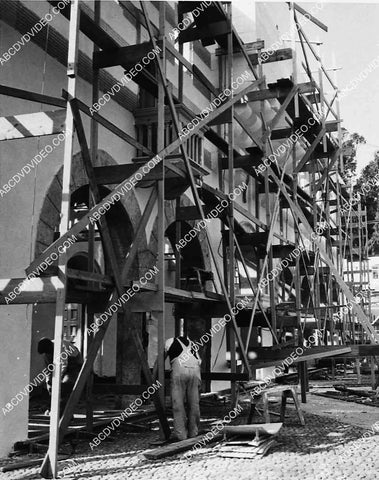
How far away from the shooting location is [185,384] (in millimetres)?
8758

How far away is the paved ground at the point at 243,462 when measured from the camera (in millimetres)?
6590

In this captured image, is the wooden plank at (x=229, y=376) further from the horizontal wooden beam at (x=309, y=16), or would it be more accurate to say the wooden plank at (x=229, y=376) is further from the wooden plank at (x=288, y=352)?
the horizontal wooden beam at (x=309, y=16)

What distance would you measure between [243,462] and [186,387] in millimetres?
1769

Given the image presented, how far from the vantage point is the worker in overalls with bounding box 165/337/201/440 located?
856 centimetres

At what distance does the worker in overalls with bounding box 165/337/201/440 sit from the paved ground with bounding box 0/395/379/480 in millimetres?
594

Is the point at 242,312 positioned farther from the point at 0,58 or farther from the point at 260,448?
the point at 0,58

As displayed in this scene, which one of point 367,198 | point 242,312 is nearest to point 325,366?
point 242,312

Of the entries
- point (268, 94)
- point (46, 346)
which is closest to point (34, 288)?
point (46, 346)

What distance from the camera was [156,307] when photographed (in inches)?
325

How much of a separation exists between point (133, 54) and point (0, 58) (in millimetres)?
1825

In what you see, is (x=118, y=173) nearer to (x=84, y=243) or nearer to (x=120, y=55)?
(x=120, y=55)

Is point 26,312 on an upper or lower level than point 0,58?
lower

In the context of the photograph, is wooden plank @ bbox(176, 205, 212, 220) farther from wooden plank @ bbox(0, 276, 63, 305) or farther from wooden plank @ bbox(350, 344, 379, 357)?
wooden plank @ bbox(0, 276, 63, 305)

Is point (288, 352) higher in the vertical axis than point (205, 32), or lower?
lower
